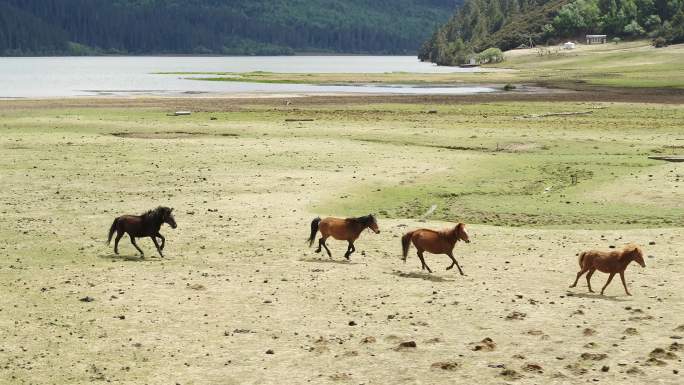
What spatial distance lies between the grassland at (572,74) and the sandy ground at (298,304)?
77.2 m

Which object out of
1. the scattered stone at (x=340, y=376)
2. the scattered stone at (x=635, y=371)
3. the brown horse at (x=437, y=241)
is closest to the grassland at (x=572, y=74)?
the brown horse at (x=437, y=241)

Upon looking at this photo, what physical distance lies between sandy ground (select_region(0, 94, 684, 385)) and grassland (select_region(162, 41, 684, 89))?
7716 centimetres

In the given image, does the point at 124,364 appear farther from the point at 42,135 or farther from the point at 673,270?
the point at 42,135

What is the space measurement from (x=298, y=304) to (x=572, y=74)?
128m

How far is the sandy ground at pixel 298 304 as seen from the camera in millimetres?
14797

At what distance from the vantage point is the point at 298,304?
18.5 m

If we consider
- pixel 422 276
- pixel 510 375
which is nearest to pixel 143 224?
pixel 422 276

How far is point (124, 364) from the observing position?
14984 millimetres

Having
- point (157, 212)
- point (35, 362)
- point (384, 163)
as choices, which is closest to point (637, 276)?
point (157, 212)

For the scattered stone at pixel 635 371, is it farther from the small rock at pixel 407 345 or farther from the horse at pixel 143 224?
the horse at pixel 143 224

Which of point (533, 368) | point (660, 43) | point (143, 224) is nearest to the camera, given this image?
point (533, 368)

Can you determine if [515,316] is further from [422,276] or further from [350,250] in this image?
[350,250]

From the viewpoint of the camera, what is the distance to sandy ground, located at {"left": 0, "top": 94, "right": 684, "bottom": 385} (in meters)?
14.8

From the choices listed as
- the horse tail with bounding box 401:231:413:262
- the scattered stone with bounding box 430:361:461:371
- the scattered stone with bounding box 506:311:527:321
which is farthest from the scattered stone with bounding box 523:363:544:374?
the horse tail with bounding box 401:231:413:262
